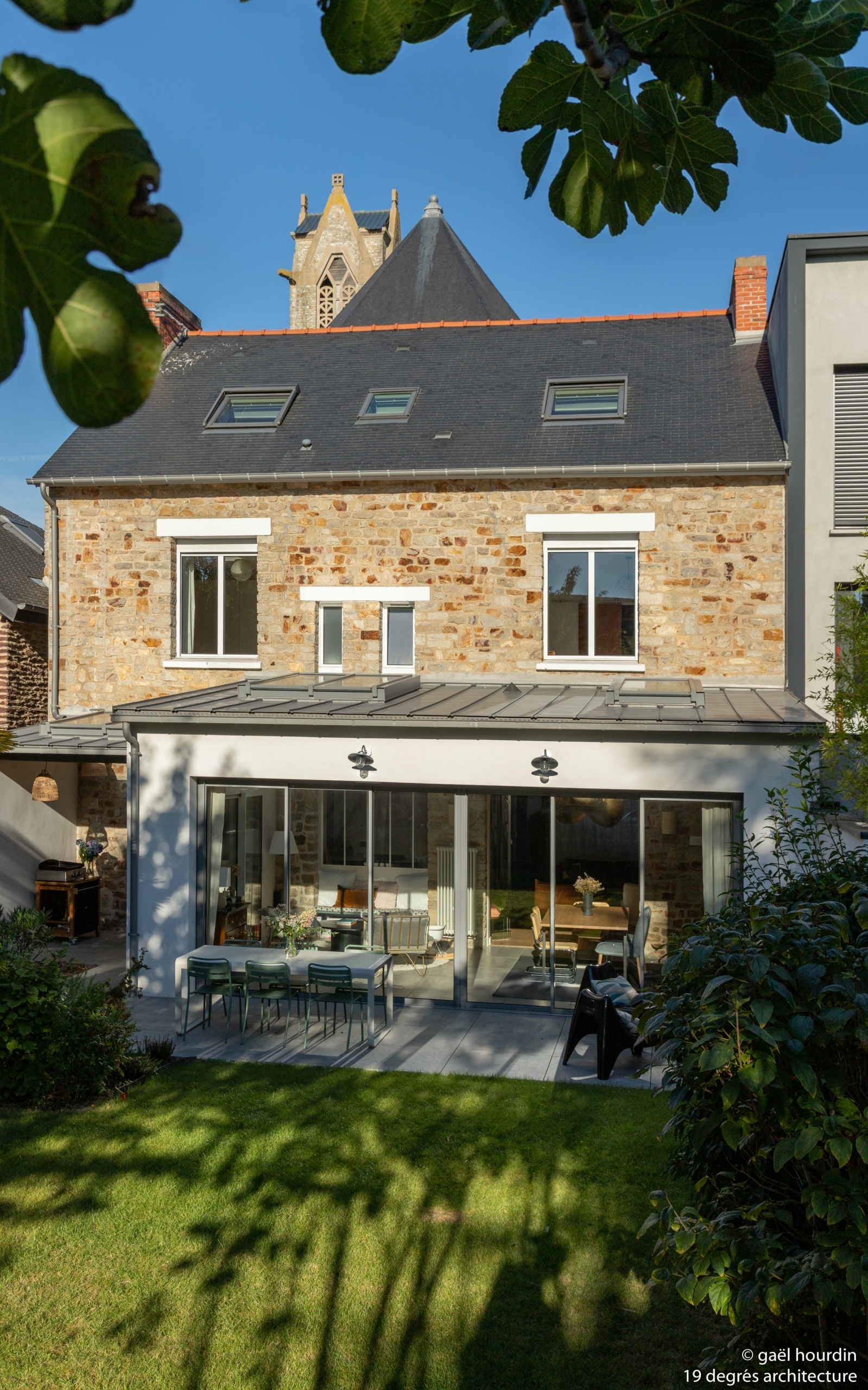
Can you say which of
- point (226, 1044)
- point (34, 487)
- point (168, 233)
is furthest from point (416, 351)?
point (168, 233)

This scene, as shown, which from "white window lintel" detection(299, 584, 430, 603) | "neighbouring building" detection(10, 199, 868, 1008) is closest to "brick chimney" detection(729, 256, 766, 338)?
"neighbouring building" detection(10, 199, 868, 1008)

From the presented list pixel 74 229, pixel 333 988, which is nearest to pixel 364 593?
pixel 333 988

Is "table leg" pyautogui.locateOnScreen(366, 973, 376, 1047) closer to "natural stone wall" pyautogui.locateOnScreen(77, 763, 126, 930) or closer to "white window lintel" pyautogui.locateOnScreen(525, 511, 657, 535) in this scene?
"natural stone wall" pyautogui.locateOnScreen(77, 763, 126, 930)

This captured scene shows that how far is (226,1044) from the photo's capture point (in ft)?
31.7

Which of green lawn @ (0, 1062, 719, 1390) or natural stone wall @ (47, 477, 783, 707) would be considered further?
natural stone wall @ (47, 477, 783, 707)

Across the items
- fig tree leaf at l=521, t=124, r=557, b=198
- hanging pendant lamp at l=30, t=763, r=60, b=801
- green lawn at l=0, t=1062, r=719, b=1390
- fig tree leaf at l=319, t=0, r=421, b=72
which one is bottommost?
green lawn at l=0, t=1062, r=719, b=1390

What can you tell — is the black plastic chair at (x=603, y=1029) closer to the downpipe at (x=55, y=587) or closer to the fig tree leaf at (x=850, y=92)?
the fig tree leaf at (x=850, y=92)

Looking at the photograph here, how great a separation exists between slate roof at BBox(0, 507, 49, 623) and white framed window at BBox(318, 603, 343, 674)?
448cm

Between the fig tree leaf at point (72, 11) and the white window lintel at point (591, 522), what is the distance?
12502 mm

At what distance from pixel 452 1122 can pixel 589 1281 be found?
233cm

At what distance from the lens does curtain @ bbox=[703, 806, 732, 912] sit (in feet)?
33.8

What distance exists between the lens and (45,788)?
12.6m

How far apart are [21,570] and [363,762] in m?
9.57

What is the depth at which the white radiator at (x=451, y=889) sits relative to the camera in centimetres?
1117
